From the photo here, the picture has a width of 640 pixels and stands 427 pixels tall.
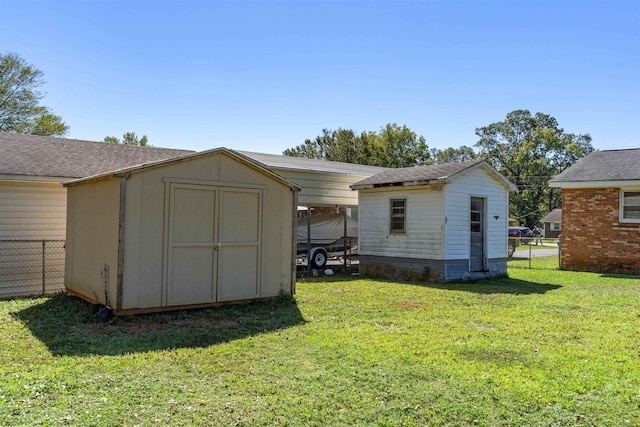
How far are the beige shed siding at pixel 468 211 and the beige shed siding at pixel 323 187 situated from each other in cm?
364

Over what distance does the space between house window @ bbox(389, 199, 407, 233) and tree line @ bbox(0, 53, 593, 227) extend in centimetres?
2557

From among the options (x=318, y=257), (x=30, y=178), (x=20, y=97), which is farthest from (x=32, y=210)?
(x=20, y=97)

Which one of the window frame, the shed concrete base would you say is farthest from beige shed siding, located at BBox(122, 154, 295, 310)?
the window frame

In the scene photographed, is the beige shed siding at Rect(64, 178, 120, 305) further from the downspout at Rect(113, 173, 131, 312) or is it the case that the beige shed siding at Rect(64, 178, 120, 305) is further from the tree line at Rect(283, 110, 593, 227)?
the tree line at Rect(283, 110, 593, 227)

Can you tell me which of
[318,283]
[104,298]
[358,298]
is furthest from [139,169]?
[318,283]

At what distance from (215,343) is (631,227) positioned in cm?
1346

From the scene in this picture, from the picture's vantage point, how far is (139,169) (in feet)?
22.0

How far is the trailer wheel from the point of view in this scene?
14638mm

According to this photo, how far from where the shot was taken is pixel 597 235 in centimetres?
1441

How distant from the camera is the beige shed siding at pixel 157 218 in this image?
6.70 metres

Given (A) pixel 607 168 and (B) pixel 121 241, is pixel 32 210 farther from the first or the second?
(A) pixel 607 168

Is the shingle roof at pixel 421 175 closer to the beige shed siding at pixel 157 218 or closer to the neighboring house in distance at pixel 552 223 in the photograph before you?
the beige shed siding at pixel 157 218

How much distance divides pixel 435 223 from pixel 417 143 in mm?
36362

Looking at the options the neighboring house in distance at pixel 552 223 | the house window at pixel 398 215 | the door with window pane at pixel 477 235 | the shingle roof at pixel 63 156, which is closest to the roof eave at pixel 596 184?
the door with window pane at pixel 477 235
